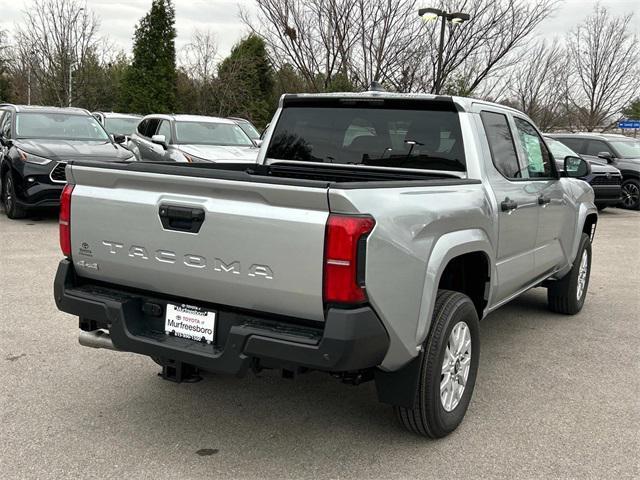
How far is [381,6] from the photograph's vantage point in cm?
1883

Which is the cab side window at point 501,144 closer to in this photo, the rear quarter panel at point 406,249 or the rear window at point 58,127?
the rear quarter panel at point 406,249

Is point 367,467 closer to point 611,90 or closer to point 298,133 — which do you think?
point 298,133

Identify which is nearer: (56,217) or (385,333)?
(385,333)

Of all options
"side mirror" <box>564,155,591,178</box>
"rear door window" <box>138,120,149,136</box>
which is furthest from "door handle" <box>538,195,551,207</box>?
"rear door window" <box>138,120,149,136</box>

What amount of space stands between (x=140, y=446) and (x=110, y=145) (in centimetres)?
845

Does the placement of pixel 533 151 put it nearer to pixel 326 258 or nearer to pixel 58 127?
pixel 326 258

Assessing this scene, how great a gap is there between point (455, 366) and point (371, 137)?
5.29 ft

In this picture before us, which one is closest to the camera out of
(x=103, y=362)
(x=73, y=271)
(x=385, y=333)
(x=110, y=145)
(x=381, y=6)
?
(x=385, y=333)

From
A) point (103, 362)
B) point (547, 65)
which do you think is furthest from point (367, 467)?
point (547, 65)

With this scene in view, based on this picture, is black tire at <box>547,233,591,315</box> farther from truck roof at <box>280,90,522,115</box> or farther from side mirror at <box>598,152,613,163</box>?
side mirror at <box>598,152,613,163</box>

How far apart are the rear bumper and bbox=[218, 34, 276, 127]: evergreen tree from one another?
2505cm

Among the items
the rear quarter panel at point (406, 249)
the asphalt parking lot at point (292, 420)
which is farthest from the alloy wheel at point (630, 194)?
the rear quarter panel at point (406, 249)

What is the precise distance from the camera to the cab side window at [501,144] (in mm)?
4242

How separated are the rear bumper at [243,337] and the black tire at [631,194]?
14.9 meters
